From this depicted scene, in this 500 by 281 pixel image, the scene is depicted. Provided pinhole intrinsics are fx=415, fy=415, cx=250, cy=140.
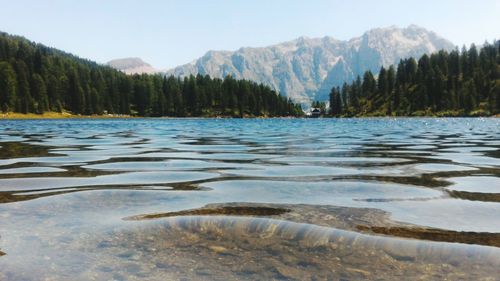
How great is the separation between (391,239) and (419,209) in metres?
2.26

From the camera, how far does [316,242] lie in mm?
5773

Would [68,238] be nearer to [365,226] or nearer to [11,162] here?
[365,226]

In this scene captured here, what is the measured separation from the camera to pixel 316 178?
11.6 metres

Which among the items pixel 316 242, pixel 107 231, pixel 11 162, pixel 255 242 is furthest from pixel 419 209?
pixel 11 162

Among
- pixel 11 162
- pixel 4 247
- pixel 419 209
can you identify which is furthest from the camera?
pixel 11 162

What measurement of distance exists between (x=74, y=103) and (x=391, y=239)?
20767cm

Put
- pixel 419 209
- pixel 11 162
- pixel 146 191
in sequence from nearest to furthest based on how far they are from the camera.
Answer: pixel 419 209 → pixel 146 191 → pixel 11 162

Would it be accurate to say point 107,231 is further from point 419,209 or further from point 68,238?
point 419,209

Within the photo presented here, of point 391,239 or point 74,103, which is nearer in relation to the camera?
point 391,239

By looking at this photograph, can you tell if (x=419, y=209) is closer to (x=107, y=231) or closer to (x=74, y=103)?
(x=107, y=231)

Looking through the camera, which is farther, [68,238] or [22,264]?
[68,238]

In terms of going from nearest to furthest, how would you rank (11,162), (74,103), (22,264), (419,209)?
(22,264)
(419,209)
(11,162)
(74,103)

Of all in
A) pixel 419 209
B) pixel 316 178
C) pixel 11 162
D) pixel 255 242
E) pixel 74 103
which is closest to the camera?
pixel 255 242

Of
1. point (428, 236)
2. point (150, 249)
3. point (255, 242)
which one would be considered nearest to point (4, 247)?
point (150, 249)
